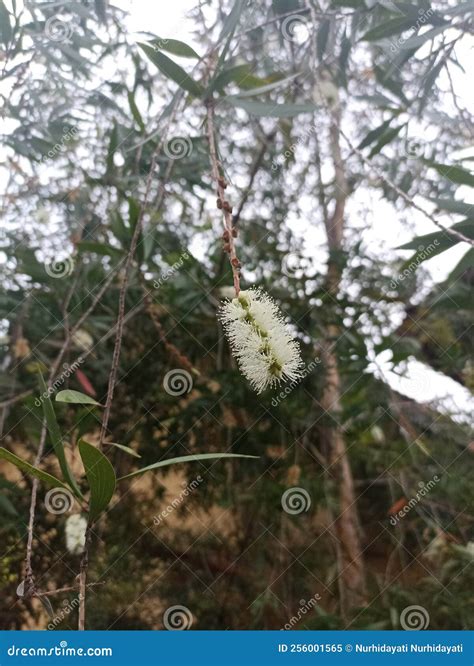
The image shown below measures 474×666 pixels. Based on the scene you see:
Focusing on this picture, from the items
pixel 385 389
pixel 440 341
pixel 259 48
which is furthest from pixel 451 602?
pixel 259 48

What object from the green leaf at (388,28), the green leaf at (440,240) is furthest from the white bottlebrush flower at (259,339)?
the green leaf at (388,28)

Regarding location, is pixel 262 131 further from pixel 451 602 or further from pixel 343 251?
pixel 451 602

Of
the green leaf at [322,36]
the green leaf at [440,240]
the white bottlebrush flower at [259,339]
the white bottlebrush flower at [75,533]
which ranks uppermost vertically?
the green leaf at [322,36]

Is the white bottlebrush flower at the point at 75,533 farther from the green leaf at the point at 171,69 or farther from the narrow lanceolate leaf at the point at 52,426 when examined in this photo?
the green leaf at the point at 171,69

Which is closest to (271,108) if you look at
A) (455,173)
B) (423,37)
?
(455,173)

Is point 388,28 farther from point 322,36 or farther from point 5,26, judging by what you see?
point 5,26

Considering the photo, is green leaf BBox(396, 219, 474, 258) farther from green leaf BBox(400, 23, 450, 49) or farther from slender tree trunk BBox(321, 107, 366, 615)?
slender tree trunk BBox(321, 107, 366, 615)
